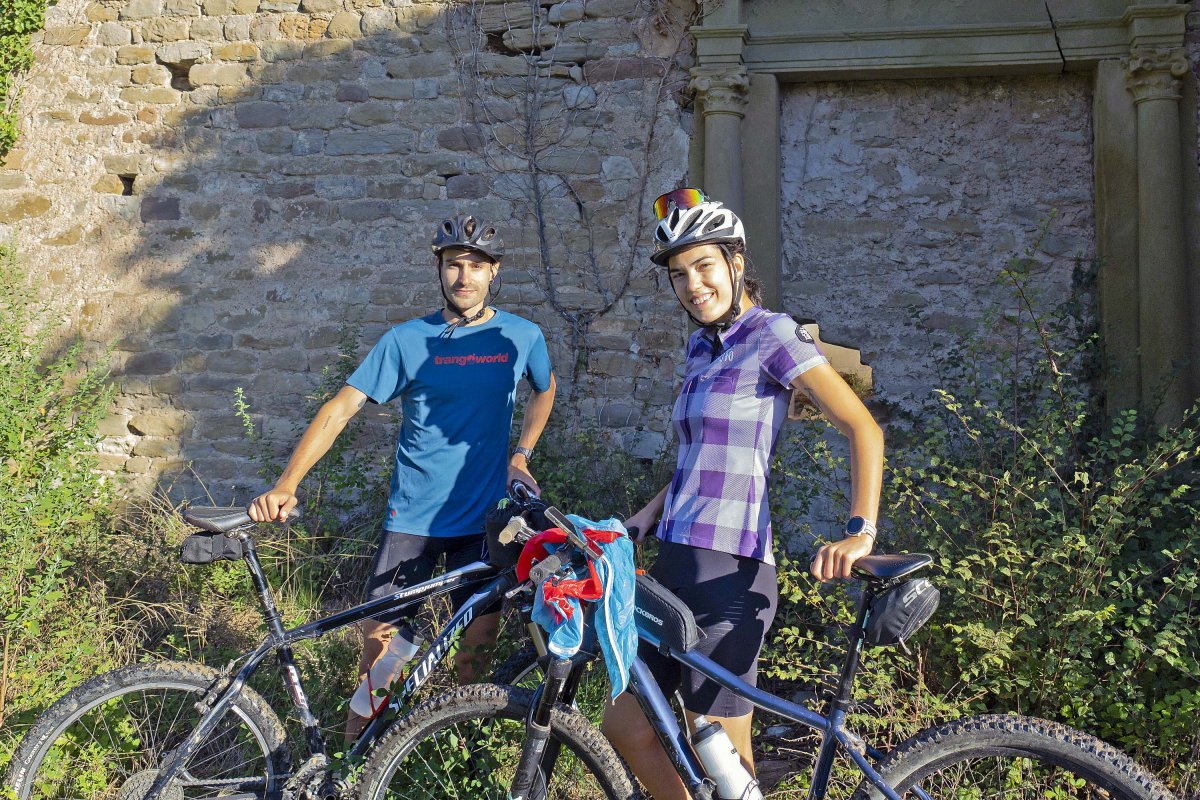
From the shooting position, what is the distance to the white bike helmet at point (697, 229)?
89.7 inches

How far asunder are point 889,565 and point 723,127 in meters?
3.74

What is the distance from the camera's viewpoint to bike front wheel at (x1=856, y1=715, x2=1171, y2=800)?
1.89 meters

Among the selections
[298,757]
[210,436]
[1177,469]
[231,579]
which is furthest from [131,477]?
[1177,469]

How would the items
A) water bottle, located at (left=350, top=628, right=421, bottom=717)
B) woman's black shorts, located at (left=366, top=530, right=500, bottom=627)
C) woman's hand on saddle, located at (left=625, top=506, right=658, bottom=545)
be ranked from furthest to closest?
woman's black shorts, located at (left=366, top=530, right=500, bottom=627), water bottle, located at (left=350, top=628, right=421, bottom=717), woman's hand on saddle, located at (left=625, top=506, right=658, bottom=545)

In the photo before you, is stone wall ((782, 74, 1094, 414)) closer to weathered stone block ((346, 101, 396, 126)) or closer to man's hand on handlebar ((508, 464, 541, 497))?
weathered stone block ((346, 101, 396, 126))

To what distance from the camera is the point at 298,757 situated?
3064 millimetres

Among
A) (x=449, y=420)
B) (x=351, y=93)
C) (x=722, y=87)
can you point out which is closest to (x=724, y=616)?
(x=449, y=420)

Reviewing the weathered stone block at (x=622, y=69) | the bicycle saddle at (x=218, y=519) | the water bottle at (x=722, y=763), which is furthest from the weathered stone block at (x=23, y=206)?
the water bottle at (x=722, y=763)

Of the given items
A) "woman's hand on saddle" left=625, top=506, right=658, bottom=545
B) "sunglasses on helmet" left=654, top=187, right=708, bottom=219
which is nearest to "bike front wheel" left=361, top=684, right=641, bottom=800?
"woman's hand on saddle" left=625, top=506, right=658, bottom=545

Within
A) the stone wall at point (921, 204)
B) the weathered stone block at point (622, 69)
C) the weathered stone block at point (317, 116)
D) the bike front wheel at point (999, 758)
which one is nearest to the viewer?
the bike front wheel at point (999, 758)

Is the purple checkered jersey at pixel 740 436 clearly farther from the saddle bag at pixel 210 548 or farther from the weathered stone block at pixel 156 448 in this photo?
the weathered stone block at pixel 156 448

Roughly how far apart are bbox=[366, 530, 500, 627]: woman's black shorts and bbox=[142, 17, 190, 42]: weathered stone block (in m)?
4.59

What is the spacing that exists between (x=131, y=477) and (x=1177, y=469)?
18.9 ft

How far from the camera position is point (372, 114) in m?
5.74
